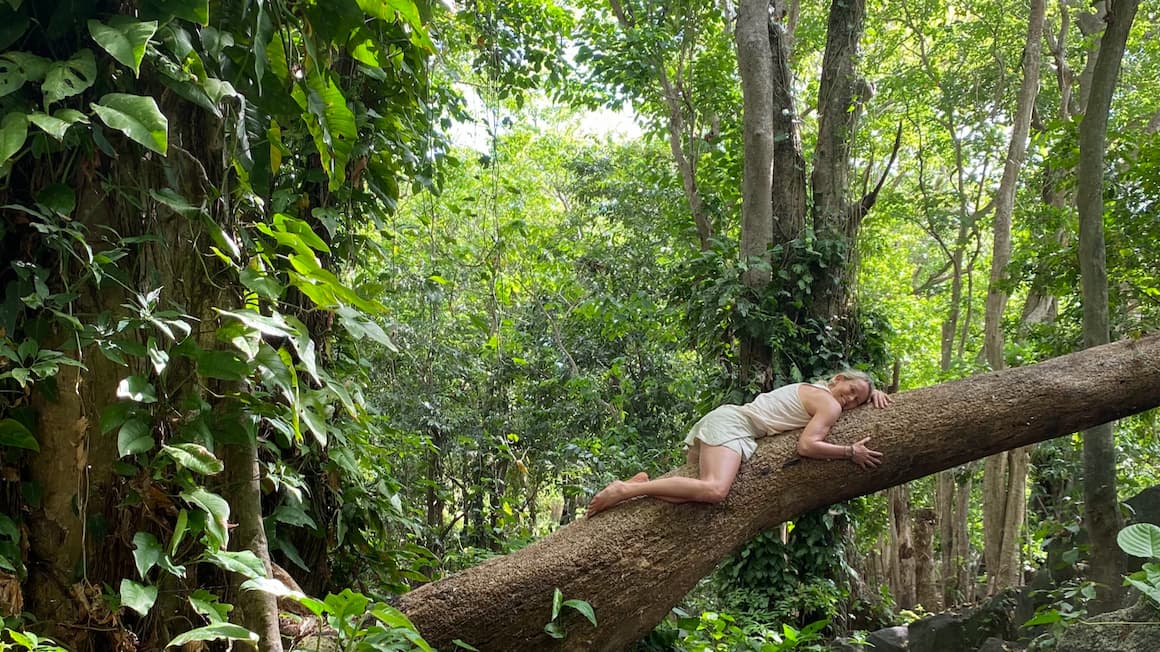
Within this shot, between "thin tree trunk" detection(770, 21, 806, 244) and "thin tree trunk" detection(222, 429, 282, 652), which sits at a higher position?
"thin tree trunk" detection(770, 21, 806, 244)

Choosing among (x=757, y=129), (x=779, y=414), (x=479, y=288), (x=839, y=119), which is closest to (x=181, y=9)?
(x=779, y=414)

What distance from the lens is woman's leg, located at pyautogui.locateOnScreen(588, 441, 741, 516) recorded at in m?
3.05

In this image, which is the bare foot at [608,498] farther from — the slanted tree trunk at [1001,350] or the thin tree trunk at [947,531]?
the thin tree trunk at [947,531]

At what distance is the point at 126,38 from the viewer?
169 cm

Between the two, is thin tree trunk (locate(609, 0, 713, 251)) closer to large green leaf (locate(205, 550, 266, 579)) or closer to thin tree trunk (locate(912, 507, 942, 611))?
thin tree trunk (locate(912, 507, 942, 611))

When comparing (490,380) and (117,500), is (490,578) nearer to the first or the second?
(117,500)

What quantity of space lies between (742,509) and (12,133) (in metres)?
2.63

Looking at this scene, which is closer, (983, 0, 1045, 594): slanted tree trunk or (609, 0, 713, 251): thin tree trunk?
(609, 0, 713, 251): thin tree trunk

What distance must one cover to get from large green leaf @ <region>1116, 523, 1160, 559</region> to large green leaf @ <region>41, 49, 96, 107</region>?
2.89 metres

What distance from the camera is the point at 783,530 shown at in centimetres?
648

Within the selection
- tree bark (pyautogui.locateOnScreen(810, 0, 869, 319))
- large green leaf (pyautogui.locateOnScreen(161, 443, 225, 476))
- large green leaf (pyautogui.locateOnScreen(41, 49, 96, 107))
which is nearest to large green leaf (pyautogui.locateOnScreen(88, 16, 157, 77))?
large green leaf (pyautogui.locateOnScreen(41, 49, 96, 107))

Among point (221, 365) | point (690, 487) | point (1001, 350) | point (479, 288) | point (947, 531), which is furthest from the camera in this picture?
point (947, 531)

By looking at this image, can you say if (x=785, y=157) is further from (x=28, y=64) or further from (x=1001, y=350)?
(x=28, y=64)

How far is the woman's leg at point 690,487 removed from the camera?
10.00ft
